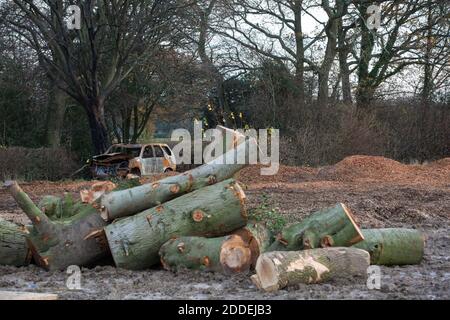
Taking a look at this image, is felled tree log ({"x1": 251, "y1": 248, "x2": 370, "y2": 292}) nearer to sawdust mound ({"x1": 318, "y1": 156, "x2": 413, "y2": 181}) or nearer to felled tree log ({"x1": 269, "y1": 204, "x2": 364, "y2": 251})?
felled tree log ({"x1": 269, "y1": 204, "x2": 364, "y2": 251})

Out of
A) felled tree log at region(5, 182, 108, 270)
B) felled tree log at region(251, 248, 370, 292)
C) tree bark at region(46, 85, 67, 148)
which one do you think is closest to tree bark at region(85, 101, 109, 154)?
tree bark at region(46, 85, 67, 148)

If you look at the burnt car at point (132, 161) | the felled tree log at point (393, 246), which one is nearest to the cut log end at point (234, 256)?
the felled tree log at point (393, 246)

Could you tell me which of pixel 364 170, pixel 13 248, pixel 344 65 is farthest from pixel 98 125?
pixel 13 248

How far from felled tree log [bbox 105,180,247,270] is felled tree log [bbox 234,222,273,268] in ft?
0.34

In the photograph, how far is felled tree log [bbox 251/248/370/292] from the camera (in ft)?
20.3

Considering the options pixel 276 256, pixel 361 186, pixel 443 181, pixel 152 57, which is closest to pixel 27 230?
pixel 276 256

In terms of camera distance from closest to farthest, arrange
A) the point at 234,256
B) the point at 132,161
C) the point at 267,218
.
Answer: the point at 234,256 → the point at 267,218 → the point at 132,161

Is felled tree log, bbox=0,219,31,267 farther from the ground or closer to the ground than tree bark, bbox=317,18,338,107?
closer to the ground

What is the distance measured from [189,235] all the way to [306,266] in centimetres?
153

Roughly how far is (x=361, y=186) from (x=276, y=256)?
31.7ft

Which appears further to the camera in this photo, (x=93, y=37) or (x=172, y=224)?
(x=93, y=37)

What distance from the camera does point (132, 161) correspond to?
Result: 20.9m

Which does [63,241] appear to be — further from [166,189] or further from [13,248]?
[166,189]
